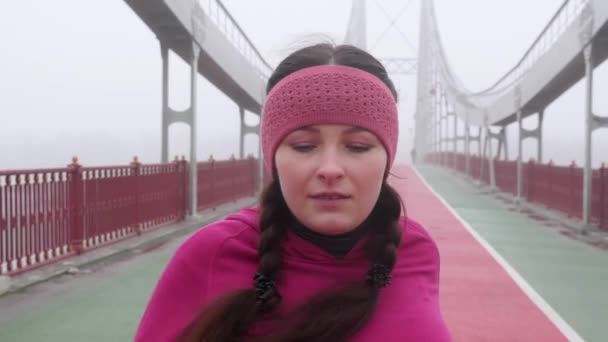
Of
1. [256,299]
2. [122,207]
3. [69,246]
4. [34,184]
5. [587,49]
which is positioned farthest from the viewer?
[587,49]

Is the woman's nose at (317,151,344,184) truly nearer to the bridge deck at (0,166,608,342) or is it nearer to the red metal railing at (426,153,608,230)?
the bridge deck at (0,166,608,342)

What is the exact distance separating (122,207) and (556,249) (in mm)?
6023

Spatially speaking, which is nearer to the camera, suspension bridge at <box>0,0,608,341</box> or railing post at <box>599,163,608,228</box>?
suspension bridge at <box>0,0,608,341</box>

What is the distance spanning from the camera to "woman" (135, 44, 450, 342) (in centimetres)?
133

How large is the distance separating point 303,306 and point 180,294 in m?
0.30

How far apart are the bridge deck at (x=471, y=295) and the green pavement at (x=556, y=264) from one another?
11mm

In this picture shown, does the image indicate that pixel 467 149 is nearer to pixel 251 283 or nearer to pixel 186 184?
pixel 186 184

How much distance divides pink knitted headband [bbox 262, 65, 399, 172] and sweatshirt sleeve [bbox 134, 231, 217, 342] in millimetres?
315

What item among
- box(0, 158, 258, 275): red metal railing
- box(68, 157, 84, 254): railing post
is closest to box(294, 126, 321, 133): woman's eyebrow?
box(0, 158, 258, 275): red metal railing

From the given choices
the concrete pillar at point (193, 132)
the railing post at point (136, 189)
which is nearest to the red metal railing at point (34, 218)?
the railing post at point (136, 189)

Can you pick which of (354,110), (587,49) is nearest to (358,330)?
(354,110)

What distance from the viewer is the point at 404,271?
59.6 inches

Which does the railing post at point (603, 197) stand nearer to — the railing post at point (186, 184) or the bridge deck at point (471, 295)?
the bridge deck at point (471, 295)

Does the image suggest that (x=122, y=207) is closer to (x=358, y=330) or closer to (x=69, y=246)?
(x=69, y=246)
